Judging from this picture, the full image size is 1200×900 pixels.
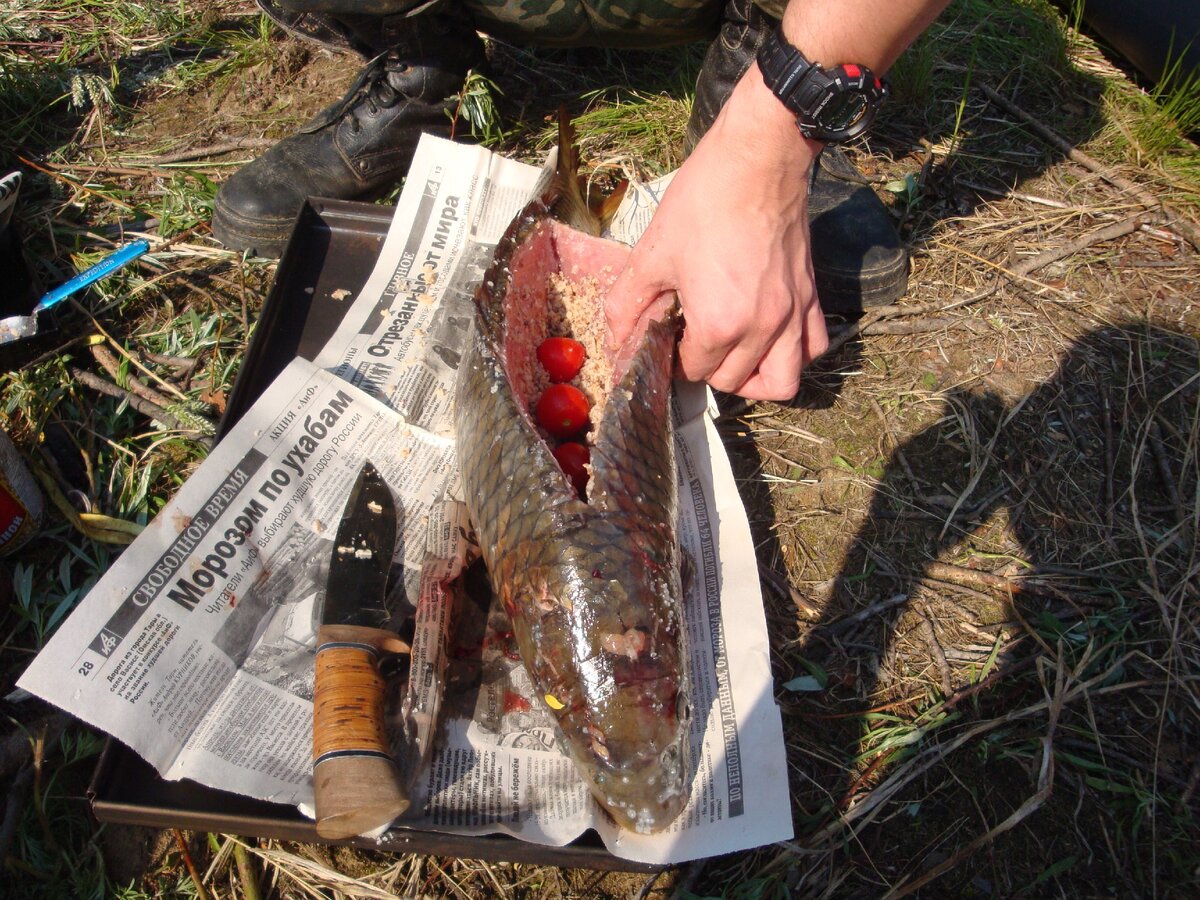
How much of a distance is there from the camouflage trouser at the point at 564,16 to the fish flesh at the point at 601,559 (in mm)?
1177

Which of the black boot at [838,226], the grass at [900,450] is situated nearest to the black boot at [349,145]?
the grass at [900,450]

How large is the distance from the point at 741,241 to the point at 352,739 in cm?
132

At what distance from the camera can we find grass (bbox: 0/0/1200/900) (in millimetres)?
1717

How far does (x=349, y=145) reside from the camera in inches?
108

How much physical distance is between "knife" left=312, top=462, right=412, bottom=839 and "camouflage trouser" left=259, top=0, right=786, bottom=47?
163 centimetres

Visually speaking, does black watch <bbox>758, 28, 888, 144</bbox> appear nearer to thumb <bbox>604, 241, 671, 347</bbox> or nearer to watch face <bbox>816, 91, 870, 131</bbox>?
watch face <bbox>816, 91, 870, 131</bbox>

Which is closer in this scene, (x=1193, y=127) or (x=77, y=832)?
(x=77, y=832)

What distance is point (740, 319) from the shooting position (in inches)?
67.1

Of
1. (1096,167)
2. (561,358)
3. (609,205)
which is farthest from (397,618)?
(1096,167)

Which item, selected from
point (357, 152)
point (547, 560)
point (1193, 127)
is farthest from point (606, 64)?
point (547, 560)

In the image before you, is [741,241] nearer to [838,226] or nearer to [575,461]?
[575,461]

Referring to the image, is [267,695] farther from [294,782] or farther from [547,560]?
[547,560]

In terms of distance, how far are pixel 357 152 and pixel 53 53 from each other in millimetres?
1924

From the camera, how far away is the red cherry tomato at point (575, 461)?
1823 millimetres
